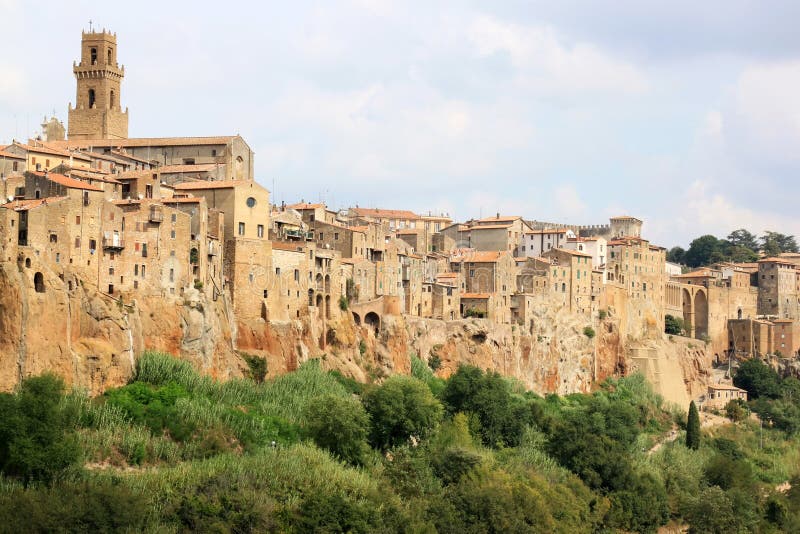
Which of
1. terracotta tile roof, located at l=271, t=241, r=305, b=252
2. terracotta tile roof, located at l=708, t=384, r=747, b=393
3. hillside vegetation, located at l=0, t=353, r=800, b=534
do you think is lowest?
hillside vegetation, located at l=0, t=353, r=800, b=534

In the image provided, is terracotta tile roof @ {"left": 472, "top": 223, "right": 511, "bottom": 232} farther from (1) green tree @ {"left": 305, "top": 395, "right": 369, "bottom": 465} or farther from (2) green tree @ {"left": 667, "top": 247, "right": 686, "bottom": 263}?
(2) green tree @ {"left": 667, "top": 247, "right": 686, "bottom": 263}

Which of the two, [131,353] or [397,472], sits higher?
[131,353]

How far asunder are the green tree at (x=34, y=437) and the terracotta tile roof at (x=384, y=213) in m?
56.6

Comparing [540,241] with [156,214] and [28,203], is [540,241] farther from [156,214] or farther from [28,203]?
[28,203]

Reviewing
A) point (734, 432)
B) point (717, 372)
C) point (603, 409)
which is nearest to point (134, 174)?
point (603, 409)

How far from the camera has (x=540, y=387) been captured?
96.6 meters

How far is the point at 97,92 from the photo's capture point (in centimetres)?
9288

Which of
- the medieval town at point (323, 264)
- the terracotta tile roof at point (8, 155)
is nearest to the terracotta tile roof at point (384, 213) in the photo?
the medieval town at point (323, 264)

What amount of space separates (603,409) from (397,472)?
26.9 metres

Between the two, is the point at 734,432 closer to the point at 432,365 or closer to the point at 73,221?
the point at 432,365

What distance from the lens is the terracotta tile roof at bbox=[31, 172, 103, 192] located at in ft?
218

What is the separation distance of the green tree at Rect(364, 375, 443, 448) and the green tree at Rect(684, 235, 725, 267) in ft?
297

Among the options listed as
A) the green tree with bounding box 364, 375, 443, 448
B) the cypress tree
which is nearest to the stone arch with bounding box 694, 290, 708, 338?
the cypress tree

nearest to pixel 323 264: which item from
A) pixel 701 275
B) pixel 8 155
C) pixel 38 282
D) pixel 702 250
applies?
pixel 8 155
